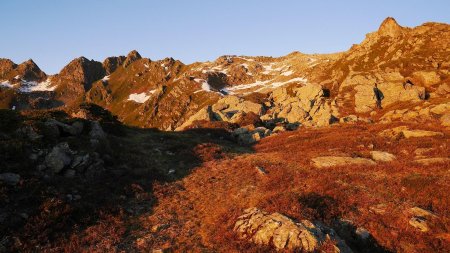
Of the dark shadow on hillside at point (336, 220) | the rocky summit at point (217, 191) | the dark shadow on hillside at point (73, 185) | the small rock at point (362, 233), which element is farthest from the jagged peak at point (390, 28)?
the small rock at point (362, 233)

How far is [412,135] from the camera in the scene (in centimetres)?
3303

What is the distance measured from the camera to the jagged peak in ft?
472

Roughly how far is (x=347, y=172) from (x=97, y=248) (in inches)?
701

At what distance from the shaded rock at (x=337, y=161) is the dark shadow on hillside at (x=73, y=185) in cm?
1012

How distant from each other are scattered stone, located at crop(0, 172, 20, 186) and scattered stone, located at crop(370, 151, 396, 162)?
26.5 meters

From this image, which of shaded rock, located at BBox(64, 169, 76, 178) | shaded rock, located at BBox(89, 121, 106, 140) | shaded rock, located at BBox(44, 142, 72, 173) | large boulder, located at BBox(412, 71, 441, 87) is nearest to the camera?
shaded rock, located at BBox(44, 142, 72, 173)

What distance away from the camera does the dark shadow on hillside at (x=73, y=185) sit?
50.4 feet

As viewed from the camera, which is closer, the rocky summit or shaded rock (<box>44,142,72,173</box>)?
the rocky summit

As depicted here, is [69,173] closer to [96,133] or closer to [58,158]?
[58,158]

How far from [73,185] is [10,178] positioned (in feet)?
11.2

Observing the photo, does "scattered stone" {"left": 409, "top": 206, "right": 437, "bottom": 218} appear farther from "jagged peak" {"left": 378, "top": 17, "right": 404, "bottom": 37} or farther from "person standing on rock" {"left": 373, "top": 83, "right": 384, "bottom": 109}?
"jagged peak" {"left": 378, "top": 17, "right": 404, "bottom": 37}

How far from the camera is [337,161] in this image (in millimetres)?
26531

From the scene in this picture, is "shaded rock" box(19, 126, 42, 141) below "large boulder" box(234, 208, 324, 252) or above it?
above

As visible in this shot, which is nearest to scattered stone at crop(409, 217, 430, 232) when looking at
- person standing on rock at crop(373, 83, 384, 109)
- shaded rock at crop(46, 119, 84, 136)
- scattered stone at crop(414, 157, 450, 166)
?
scattered stone at crop(414, 157, 450, 166)
